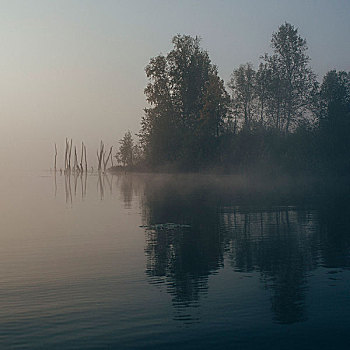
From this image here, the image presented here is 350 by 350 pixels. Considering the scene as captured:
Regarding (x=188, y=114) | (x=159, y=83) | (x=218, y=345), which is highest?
(x=159, y=83)

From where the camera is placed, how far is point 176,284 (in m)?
13.4

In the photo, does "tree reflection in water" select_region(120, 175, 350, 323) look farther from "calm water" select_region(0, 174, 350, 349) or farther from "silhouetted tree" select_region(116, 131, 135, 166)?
"silhouetted tree" select_region(116, 131, 135, 166)

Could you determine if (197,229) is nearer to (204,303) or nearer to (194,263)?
(194,263)

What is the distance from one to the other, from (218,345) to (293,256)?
8.34 m

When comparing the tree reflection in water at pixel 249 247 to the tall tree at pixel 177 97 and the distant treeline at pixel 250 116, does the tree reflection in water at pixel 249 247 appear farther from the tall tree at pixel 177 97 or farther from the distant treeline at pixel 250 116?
the tall tree at pixel 177 97

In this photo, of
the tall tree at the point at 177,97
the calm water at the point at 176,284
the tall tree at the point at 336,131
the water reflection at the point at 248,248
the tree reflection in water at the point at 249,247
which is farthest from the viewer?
the tall tree at the point at 177,97

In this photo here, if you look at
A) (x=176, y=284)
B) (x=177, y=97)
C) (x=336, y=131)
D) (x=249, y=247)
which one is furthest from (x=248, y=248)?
(x=177, y=97)

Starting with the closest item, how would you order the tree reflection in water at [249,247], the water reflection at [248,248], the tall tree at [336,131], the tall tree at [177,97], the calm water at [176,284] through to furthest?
the calm water at [176,284]
the water reflection at [248,248]
the tree reflection in water at [249,247]
the tall tree at [336,131]
the tall tree at [177,97]

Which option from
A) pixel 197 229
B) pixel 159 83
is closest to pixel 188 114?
pixel 159 83

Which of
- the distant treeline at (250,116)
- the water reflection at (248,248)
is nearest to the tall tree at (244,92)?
the distant treeline at (250,116)

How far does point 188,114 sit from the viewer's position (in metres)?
91.9

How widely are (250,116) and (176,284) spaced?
285ft

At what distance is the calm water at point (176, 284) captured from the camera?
385 inches

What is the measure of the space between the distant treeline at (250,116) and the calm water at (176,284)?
164 feet
